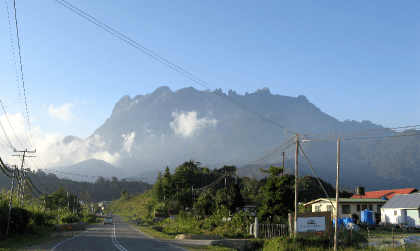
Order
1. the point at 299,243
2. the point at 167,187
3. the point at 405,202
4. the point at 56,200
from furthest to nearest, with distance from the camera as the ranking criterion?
the point at 167,187, the point at 56,200, the point at 405,202, the point at 299,243

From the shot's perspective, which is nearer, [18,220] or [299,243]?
[299,243]

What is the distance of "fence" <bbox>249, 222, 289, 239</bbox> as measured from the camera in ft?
94.7

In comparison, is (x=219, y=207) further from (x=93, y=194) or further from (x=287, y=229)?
(x=93, y=194)

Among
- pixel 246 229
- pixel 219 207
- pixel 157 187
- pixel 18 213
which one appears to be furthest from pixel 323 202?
pixel 157 187

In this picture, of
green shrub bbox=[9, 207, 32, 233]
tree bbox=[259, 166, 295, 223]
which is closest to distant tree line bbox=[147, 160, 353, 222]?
tree bbox=[259, 166, 295, 223]

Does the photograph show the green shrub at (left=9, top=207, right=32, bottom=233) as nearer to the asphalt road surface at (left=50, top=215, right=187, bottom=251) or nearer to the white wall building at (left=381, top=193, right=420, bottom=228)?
the asphalt road surface at (left=50, top=215, right=187, bottom=251)

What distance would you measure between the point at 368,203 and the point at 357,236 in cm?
2676

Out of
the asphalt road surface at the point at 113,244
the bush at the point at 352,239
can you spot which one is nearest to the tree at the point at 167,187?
the asphalt road surface at the point at 113,244

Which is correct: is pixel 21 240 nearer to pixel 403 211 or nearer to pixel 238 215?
pixel 238 215

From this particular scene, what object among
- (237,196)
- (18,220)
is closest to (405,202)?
(237,196)

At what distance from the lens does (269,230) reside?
2923 centimetres

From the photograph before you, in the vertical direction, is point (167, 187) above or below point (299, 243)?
above

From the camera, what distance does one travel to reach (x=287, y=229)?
1131 inches

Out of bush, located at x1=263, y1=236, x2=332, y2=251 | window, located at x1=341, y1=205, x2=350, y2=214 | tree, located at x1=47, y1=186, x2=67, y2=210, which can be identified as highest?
window, located at x1=341, y1=205, x2=350, y2=214
